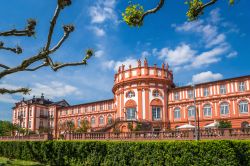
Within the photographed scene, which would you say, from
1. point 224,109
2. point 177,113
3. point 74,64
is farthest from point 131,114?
point 74,64

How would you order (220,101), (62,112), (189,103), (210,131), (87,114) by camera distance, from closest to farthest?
1. (210,131)
2. (220,101)
3. (189,103)
4. (87,114)
5. (62,112)

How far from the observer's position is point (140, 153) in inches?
703

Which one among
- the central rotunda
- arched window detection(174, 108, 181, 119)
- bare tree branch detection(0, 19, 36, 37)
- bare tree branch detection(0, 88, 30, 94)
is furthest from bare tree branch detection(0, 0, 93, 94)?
arched window detection(174, 108, 181, 119)

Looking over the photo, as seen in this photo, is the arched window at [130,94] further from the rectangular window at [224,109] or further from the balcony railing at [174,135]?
the balcony railing at [174,135]

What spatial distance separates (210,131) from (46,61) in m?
15.3

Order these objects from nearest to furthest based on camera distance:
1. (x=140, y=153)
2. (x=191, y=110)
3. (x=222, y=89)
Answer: (x=140, y=153), (x=222, y=89), (x=191, y=110)

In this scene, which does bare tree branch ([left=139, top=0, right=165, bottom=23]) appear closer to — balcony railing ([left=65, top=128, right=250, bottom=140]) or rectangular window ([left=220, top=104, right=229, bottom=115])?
balcony railing ([left=65, top=128, right=250, bottom=140])

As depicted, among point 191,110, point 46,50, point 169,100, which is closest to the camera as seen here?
point 46,50

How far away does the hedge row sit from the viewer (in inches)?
565

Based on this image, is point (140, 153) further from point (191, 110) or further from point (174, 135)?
point (191, 110)

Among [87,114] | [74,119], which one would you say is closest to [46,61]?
[87,114]

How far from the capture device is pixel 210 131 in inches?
960

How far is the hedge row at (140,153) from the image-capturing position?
565 inches

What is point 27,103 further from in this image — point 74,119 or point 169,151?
point 169,151
